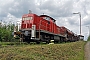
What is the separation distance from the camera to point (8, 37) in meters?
33.9

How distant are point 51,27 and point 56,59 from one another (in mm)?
14294

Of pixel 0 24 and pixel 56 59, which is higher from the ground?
pixel 0 24

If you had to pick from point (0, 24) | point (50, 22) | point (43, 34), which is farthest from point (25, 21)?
point (0, 24)

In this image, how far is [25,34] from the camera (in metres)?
17.3

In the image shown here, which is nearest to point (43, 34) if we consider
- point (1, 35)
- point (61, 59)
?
point (61, 59)

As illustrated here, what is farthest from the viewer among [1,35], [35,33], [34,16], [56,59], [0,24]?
[0,24]

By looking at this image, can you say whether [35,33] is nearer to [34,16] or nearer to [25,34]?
[25,34]

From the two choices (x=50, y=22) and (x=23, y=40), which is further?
(x=50, y=22)

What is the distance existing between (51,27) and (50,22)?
29.2 inches

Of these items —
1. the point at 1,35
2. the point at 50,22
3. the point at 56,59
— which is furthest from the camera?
the point at 1,35

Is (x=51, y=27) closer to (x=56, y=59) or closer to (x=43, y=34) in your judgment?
(x=43, y=34)

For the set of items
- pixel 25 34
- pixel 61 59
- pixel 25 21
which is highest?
pixel 25 21

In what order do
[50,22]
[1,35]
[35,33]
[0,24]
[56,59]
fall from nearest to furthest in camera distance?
[56,59] < [35,33] < [50,22] < [1,35] < [0,24]

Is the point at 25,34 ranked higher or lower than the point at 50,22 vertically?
lower
